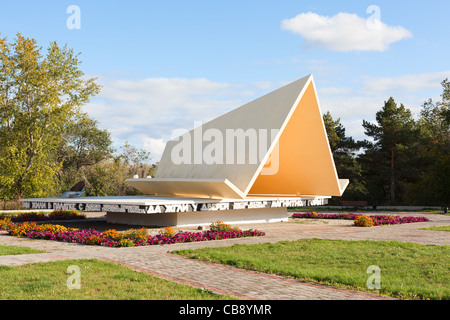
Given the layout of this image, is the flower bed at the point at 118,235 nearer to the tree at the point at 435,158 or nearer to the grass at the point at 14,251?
the grass at the point at 14,251

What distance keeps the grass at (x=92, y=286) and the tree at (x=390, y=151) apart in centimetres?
3251

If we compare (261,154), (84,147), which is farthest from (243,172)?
(84,147)

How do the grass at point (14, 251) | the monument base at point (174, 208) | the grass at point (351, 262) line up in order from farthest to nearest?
the monument base at point (174, 208)
the grass at point (14, 251)
the grass at point (351, 262)

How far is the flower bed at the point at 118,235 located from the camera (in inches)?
438

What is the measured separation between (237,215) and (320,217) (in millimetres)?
5806

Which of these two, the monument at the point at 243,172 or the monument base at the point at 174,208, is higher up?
the monument at the point at 243,172

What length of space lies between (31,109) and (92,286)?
68.6 ft

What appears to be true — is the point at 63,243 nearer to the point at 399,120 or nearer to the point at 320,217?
the point at 320,217

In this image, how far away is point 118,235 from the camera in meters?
11.4

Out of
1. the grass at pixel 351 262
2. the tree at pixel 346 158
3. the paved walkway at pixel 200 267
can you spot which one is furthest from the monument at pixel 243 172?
the tree at pixel 346 158

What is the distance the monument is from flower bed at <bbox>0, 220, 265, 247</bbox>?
222 cm

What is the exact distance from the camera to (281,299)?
565 cm

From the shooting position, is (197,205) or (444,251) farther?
(197,205)
